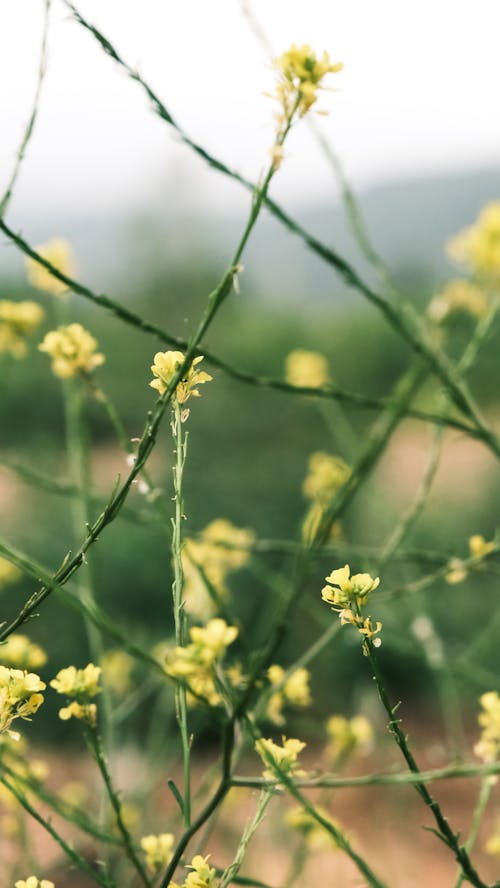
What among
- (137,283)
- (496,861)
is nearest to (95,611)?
(496,861)

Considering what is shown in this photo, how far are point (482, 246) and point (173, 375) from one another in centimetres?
82

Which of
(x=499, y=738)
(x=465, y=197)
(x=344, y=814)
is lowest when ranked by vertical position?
(x=499, y=738)

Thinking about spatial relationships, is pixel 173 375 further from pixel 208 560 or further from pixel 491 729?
pixel 208 560

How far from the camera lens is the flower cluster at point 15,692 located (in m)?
0.64

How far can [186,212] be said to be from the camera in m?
18.1

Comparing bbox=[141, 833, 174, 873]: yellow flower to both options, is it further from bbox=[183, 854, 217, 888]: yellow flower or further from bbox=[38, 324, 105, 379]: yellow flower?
bbox=[38, 324, 105, 379]: yellow flower

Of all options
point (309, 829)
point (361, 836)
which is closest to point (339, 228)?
point (361, 836)

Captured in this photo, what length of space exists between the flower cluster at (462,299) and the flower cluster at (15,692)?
0.89 m

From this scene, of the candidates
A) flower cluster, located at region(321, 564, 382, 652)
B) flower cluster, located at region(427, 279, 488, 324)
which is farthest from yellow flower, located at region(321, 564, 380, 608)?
flower cluster, located at region(427, 279, 488, 324)

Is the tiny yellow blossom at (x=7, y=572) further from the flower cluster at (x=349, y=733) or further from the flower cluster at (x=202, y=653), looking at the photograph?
the flower cluster at (x=202, y=653)

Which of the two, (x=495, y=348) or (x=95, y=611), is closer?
(x=95, y=611)

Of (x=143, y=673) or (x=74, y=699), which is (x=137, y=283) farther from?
(x=74, y=699)

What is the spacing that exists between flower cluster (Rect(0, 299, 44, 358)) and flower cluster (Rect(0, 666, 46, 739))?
62 centimetres

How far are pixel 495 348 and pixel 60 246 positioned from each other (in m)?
10.1
